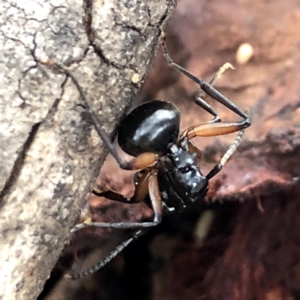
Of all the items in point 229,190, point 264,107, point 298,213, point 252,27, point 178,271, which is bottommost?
point 178,271

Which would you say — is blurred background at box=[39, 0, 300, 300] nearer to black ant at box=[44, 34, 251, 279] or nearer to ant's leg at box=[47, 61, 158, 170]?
black ant at box=[44, 34, 251, 279]

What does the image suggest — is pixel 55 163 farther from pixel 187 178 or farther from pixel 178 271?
A: pixel 178 271

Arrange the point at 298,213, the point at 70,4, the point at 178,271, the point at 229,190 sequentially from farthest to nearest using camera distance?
the point at 178,271 → the point at 298,213 → the point at 229,190 → the point at 70,4

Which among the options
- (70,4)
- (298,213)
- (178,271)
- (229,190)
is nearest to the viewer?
(70,4)

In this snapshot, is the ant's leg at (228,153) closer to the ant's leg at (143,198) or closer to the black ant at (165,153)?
the black ant at (165,153)

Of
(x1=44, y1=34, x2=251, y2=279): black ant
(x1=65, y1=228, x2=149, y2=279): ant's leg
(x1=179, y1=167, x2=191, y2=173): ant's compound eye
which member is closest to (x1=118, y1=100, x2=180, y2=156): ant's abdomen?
(x1=44, y1=34, x2=251, y2=279): black ant

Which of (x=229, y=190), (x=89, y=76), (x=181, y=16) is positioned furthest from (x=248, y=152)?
(x=89, y=76)

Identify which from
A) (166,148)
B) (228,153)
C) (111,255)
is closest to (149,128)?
(166,148)
